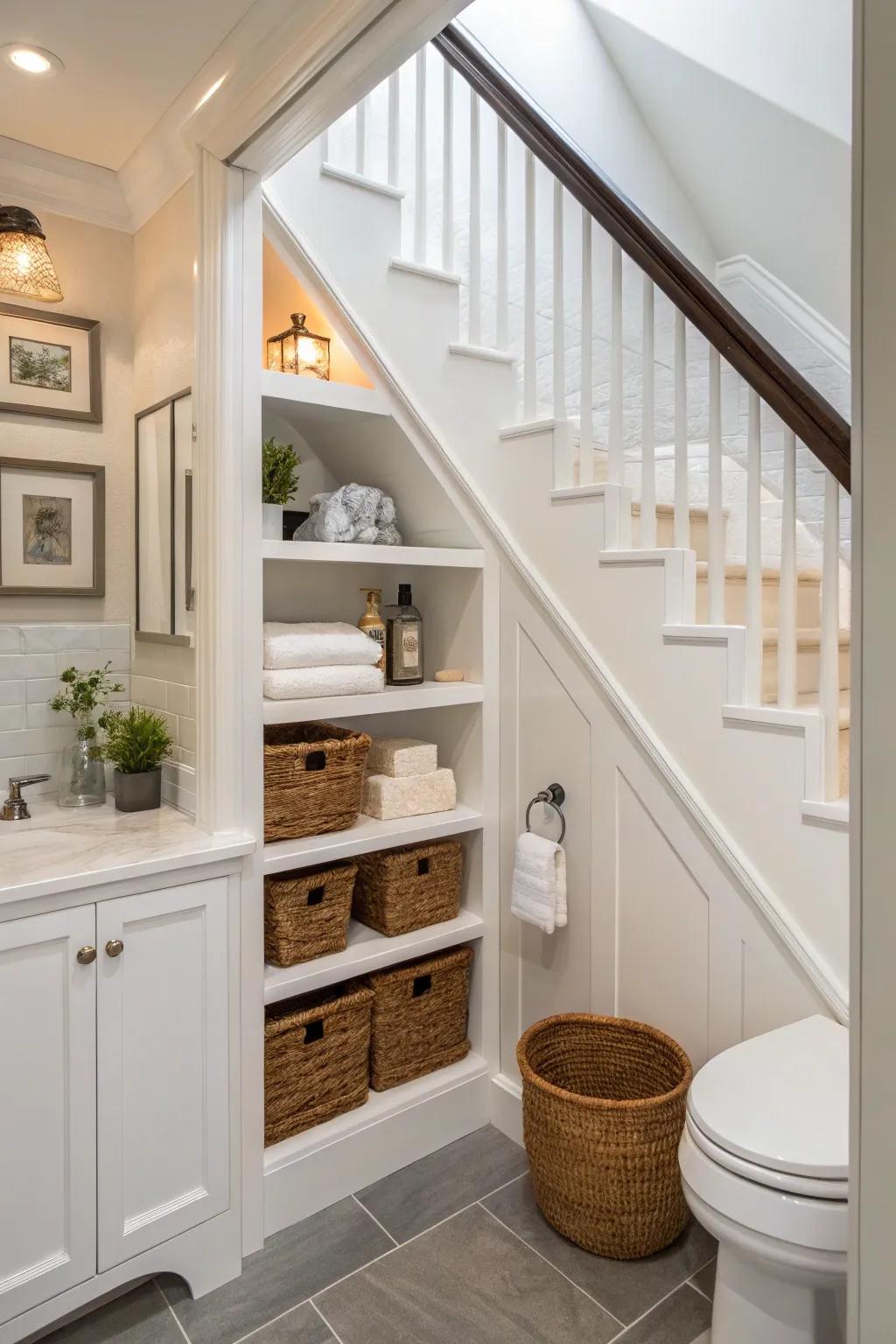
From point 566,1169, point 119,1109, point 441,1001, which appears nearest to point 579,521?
point 441,1001

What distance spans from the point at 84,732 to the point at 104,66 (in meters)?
1.45

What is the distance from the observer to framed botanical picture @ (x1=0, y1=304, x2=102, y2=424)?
2123 mm

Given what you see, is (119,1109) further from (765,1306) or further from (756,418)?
(756,418)

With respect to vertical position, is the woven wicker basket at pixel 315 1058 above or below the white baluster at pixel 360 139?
below

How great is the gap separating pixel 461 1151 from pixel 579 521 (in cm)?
163

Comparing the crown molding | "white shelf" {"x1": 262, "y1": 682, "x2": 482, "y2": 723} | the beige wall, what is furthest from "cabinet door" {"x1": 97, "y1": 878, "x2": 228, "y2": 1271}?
the crown molding

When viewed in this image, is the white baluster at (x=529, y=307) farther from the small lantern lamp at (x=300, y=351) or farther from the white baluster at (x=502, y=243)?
the small lantern lamp at (x=300, y=351)

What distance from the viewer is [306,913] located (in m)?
2.04

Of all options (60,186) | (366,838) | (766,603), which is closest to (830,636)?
(766,603)

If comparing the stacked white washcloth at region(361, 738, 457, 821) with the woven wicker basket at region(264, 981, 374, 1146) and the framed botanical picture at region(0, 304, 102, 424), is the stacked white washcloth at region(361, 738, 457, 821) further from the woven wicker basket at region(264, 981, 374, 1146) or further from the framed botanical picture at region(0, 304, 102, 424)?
the framed botanical picture at region(0, 304, 102, 424)

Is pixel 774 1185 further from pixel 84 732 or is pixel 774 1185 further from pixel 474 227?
pixel 474 227

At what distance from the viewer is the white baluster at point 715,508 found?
1.81 m

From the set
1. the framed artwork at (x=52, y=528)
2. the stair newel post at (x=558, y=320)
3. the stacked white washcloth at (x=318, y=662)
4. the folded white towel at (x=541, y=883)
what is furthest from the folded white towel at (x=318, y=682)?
the stair newel post at (x=558, y=320)

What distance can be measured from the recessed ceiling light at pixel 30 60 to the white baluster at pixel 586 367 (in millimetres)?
1146
